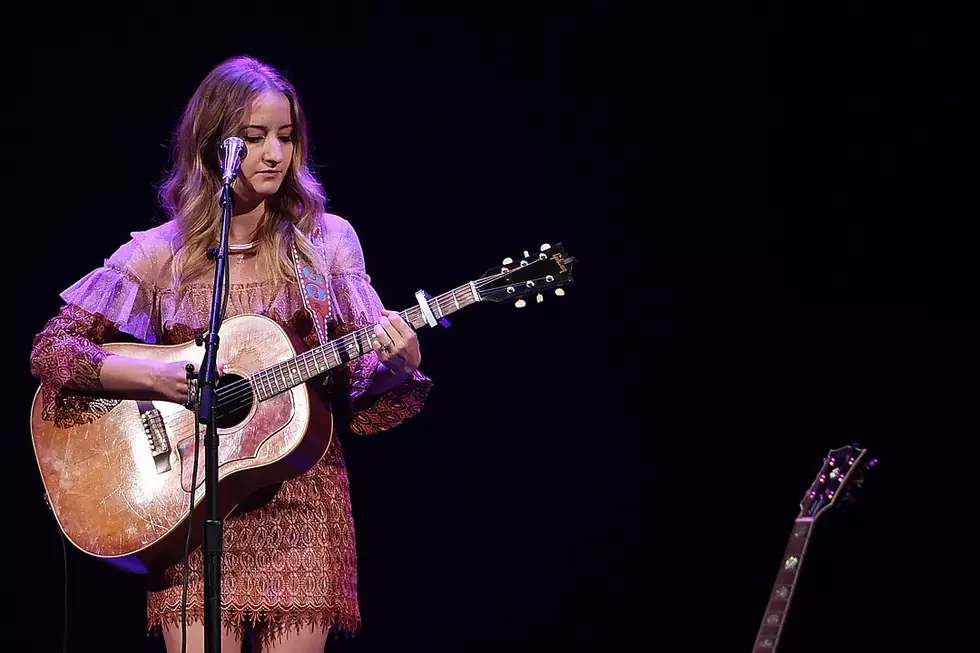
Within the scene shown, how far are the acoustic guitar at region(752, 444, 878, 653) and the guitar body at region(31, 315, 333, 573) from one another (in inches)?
52.6

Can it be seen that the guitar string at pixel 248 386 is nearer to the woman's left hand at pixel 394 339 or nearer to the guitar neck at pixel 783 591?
the woman's left hand at pixel 394 339

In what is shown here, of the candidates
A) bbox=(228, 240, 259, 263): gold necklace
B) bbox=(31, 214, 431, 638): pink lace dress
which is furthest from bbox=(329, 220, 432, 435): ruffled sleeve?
bbox=(228, 240, 259, 263): gold necklace

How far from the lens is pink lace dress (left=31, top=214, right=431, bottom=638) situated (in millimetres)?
2848

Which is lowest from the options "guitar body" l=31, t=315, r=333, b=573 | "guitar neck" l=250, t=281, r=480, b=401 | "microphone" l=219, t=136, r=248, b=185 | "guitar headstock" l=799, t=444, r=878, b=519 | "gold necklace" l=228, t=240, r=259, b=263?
"guitar headstock" l=799, t=444, r=878, b=519

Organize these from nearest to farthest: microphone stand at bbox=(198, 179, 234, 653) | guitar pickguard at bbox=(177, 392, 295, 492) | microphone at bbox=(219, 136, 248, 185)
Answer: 1. microphone stand at bbox=(198, 179, 234, 653)
2. microphone at bbox=(219, 136, 248, 185)
3. guitar pickguard at bbox=(177, 392, 295, 492)

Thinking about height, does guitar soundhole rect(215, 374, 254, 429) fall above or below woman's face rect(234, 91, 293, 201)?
below

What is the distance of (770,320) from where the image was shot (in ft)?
13.5

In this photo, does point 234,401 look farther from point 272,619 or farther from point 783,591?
point 783,591

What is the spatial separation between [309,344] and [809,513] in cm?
153

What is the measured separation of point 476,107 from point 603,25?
59 cm

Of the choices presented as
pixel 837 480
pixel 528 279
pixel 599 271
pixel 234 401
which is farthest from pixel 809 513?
pixel 234 401

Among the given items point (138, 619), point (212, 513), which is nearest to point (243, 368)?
point (212, 513)

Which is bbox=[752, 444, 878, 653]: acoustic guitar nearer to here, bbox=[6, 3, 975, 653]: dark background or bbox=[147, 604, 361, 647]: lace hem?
bbox=[6, 3, 975, 653]: dark background

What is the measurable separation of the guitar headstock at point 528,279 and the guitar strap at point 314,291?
43cm
